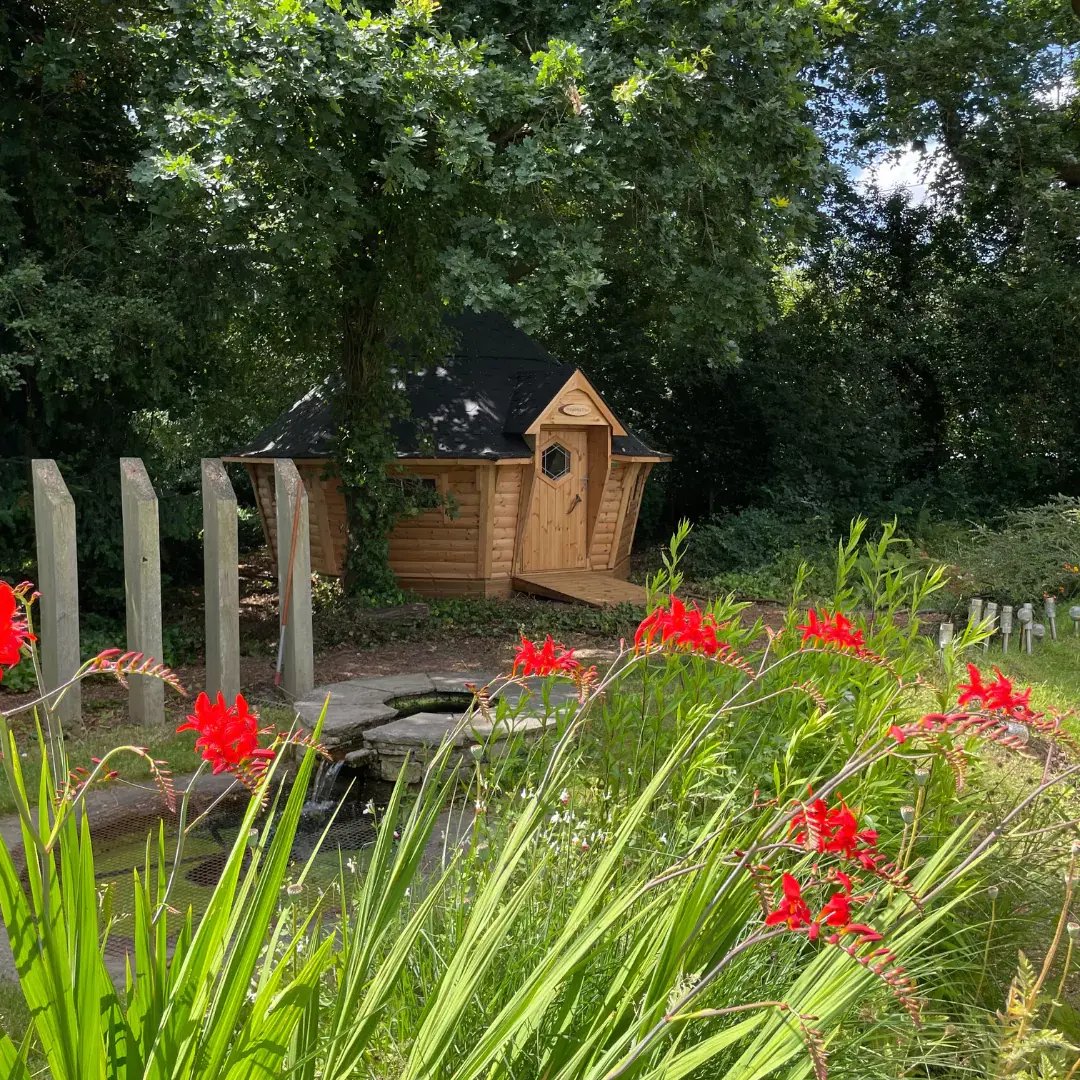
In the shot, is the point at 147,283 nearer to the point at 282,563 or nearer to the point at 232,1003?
the point at 282,563

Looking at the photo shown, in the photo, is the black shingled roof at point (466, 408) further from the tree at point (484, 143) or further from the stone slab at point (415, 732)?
the stone slab at point (415, 732)

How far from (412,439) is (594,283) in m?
5.44

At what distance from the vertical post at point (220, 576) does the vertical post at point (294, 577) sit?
408 millimetres

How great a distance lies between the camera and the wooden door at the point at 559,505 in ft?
48.6

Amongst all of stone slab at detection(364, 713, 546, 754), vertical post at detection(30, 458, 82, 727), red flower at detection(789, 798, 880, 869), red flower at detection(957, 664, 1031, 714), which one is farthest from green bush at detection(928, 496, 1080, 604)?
red flower at detection(789, 798, 880, 869)

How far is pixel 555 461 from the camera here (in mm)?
15188

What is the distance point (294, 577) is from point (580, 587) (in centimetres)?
705

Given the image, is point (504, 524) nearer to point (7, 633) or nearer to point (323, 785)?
point (323, 785)

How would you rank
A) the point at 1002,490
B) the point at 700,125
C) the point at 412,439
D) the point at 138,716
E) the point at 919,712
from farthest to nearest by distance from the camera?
the point at 1002,490, the point at 412,439, the point at 700,125, the point at 138,716, the point at 919,712

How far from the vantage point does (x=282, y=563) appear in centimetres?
760

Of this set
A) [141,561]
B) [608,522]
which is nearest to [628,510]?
[608,522]

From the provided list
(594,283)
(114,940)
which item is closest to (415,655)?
(594,283)

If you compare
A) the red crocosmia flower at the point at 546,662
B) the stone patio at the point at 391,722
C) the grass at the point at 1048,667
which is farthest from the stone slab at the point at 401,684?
the red crocosmia flower at the point at 546,662

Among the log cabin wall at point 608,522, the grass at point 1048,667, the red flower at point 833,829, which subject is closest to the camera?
the red flower at point 833,829
